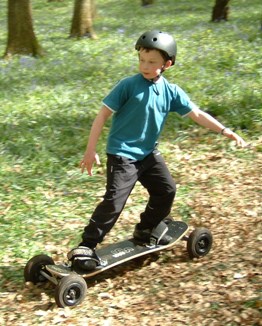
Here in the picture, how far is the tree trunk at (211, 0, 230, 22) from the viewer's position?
18.0 m

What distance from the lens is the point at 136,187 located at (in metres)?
7.51

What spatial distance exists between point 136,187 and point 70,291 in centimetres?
283

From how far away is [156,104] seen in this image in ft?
16.3

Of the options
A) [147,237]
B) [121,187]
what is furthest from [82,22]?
[121,187]

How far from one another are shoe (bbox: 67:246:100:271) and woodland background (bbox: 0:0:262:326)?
0.32 meters

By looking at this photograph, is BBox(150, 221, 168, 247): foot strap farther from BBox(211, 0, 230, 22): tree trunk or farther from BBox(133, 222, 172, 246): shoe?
BBox(211, 0, 230, 22): tree trunk

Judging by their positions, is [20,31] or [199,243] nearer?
[199,243]

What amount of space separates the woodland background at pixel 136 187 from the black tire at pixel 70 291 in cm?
8

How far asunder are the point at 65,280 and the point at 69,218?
79.6 inches

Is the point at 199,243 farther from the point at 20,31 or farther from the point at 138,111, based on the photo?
the point at 20,31

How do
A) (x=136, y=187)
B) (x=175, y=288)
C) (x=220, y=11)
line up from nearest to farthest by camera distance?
1. (x=175, y=288)
2. (x=136, y=187)
3. (x=220, y=11)

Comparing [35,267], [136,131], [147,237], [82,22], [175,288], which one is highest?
[82,22]

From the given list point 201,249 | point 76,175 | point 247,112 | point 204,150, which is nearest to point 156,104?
point 201,249

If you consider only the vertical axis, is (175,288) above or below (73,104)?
below
